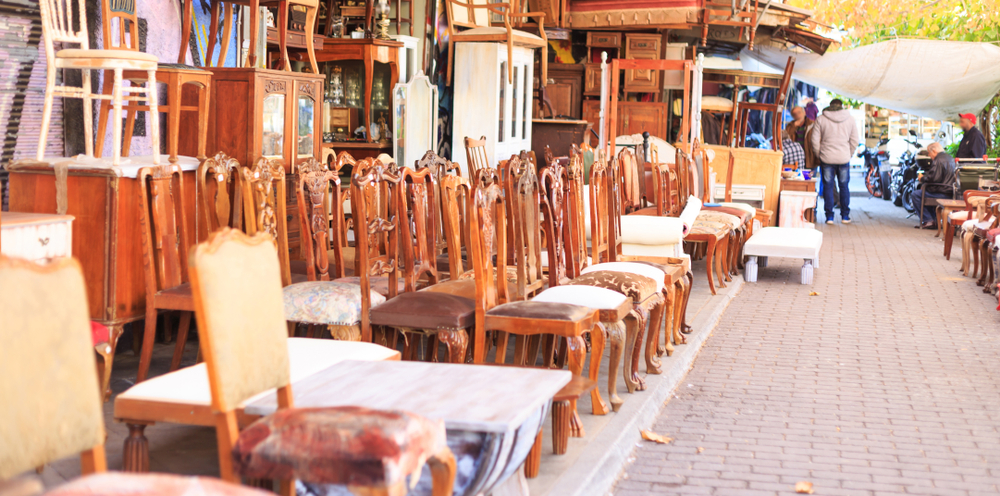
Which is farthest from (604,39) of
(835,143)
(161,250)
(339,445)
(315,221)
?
(339,445)

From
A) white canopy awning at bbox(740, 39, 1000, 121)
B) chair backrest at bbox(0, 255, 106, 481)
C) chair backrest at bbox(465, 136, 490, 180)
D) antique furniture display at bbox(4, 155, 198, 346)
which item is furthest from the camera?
white canopy awning at bbox(740, 39, 1000, 121)

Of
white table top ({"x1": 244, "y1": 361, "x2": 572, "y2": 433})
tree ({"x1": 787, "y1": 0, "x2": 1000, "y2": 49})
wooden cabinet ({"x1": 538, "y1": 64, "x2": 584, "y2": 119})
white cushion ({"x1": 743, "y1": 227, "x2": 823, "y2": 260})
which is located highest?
tree ({"x1": 787, "y1": 0, "x2": 1000, "y2": 49})

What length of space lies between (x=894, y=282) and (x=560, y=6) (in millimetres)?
6062

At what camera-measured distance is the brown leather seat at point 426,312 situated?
366 cm

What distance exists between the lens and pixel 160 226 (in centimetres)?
411

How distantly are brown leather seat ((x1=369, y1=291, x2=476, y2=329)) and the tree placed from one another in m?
14.8

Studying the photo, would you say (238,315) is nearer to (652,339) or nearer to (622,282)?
(622,282)

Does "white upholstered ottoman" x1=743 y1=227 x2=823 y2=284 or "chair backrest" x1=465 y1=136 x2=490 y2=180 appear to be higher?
"chair backrest" x1=465 y1=136 x2=490 y2=180

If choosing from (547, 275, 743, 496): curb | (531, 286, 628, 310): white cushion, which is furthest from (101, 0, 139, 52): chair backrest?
(547, 275, 743, 496): curb

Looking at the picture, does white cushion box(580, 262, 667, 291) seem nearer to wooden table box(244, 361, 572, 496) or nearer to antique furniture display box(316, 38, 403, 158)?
wooden table box(244, 361, 572, 496)

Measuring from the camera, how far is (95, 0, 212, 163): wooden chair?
15.5 feet

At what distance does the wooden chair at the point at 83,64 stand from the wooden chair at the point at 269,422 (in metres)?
2.27

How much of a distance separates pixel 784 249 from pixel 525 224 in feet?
15.9

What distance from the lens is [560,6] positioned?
1238cm
